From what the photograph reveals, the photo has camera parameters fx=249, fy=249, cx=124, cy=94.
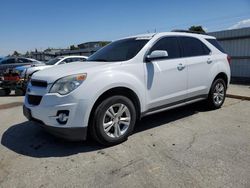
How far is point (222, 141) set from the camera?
13.6 ft

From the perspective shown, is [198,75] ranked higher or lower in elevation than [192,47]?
lower

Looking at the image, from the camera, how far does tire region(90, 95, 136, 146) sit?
3812mm

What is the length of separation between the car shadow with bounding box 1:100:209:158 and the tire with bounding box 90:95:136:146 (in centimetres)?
24

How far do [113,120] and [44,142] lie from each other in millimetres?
1306

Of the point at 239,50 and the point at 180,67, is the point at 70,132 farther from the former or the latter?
the point at 239,50

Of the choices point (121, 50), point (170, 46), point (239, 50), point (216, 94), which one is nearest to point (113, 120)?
point (121, 50)

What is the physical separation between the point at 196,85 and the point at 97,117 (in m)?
2.60

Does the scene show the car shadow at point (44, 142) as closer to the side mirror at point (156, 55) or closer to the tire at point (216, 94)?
the tire at point (216, 94)

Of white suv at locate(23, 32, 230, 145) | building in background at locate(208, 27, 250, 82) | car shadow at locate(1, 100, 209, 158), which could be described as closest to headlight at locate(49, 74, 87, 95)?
white suv at locate(23, 32, 230, 145)

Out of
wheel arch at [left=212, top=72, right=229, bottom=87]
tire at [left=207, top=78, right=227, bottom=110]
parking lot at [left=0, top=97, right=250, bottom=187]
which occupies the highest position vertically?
wheel arch at [left=212, top=72, right=229, bottom=87]

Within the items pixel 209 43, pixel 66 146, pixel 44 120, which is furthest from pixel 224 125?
pixel 44 120

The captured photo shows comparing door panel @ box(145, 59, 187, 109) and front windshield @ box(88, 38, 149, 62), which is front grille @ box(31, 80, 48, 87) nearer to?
front windshield @ box(88, 38, 149, 62)

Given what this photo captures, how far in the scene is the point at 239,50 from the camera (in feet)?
39.1

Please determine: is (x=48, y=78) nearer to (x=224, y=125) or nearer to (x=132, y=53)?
(x=132, y=53)
